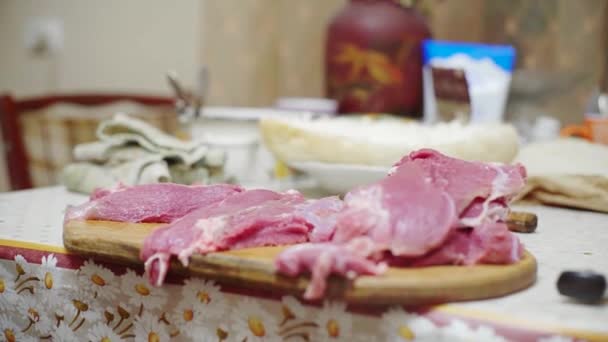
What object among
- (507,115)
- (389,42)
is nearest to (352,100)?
(389,42)

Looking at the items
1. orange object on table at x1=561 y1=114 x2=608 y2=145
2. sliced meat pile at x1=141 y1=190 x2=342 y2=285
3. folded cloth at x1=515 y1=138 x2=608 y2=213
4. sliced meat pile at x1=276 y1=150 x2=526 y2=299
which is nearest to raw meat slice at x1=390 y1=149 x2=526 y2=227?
sliced meat pile at x1=276 y1=150 x2=526 y2=299

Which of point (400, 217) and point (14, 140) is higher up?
point (400, 217)

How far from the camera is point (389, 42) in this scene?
1.68m

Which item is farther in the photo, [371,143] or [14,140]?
[14,140]

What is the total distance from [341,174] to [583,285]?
51 cm

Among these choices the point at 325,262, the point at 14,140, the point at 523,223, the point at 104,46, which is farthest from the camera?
the point at 104,46

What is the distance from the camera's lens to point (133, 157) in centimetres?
115

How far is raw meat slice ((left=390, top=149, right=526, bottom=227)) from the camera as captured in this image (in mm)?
699

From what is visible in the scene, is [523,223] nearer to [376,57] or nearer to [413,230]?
[413,230]

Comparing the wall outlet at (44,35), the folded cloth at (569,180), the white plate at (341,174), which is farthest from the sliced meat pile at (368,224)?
the wall outlet at (44,35)

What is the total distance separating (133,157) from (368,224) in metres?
0.59

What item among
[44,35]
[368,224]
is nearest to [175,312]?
[368,224]

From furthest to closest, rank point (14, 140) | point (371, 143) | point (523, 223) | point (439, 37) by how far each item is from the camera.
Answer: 1. point (439, 37)
2. point (14, 140)
3. point (371, 143)
4. point (523, 223)

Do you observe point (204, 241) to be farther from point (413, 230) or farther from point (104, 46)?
point (104, 46)
